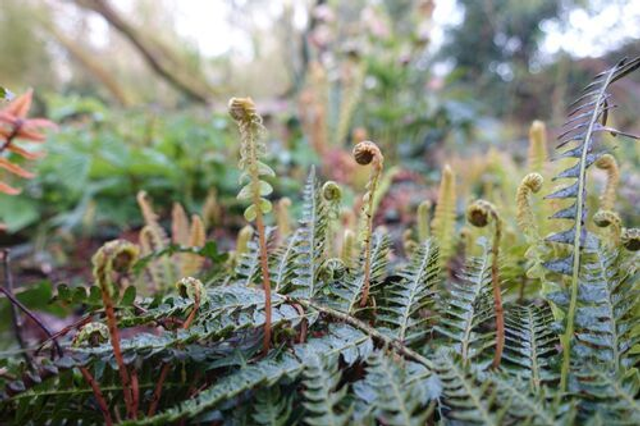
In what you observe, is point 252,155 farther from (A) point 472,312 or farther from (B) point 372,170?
(A) point 472,312

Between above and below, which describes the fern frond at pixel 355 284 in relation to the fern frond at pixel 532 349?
above

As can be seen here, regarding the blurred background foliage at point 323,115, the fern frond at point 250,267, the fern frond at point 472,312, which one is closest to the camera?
the fern frond at point 472,312

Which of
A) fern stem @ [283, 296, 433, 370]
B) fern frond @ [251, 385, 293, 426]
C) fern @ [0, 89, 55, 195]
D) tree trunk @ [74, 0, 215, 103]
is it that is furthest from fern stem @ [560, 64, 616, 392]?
tree trunk @ [74, 0, 215, 103]

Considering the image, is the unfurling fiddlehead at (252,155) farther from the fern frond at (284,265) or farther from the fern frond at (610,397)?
the fern frond at (610,397)

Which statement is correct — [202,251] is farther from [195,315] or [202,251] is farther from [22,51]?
[22,51]

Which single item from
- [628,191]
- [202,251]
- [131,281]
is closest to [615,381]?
[202,251]

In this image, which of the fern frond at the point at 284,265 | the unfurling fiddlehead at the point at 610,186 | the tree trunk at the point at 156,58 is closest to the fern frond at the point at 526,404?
the fern frond at the point at 284,265

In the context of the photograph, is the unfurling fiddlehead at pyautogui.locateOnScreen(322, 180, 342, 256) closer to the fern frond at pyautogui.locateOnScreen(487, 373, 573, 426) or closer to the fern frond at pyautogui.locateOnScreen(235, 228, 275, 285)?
→ the fern frond at pyautogui.locateOnScreen(235, 228, 275, 285)

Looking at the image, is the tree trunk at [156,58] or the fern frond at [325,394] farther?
the tree trunk at [156,58]
